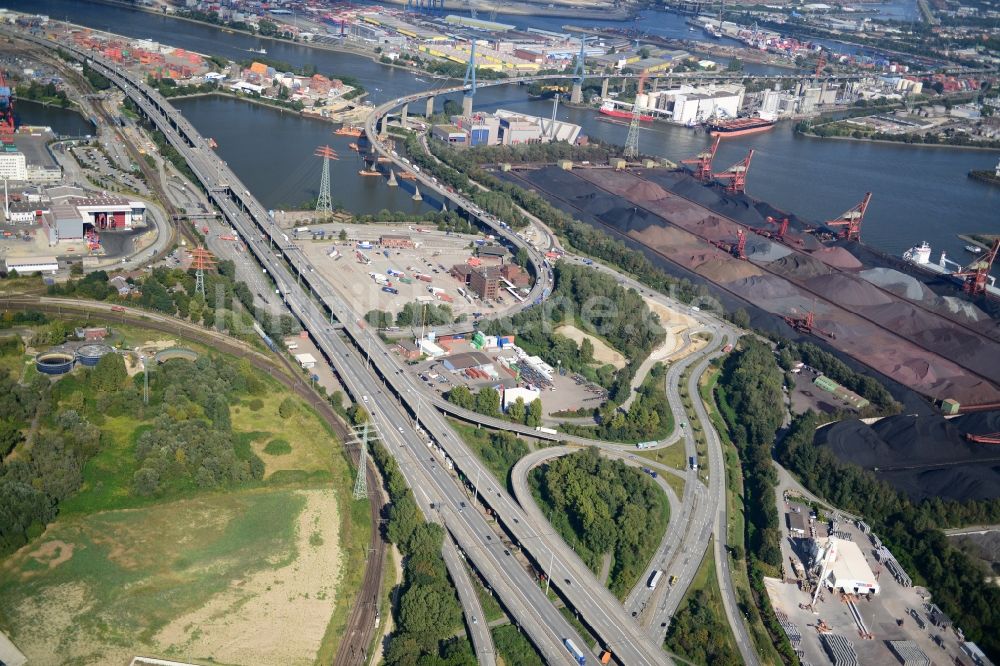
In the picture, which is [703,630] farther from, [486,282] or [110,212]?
[110,212]

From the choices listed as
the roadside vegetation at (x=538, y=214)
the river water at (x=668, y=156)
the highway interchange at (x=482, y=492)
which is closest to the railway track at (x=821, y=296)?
the roadside vegetation at (x=538, y=214)

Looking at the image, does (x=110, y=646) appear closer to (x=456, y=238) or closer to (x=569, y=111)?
(x=456, y=238)

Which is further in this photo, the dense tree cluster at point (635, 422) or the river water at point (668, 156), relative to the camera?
the river water at point (668, 156)

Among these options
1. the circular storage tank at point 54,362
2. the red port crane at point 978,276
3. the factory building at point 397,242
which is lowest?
the circular storage tank at point 54,362

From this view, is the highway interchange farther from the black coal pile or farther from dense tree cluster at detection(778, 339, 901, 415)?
the black coal pile

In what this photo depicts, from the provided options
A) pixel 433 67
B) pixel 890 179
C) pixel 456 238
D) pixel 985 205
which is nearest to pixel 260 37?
pixel 433 67

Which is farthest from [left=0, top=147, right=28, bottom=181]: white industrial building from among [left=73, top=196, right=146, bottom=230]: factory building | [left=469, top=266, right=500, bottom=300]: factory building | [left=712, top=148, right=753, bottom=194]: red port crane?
[left=712, top=148, right=753, bottom=194]: red port crane

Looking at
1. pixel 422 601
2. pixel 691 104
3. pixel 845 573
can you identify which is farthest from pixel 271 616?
pixel 691 104

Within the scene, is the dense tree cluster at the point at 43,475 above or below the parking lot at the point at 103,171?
below

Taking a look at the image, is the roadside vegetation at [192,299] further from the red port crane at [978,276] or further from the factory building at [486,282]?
the red port crane at [978,276]
